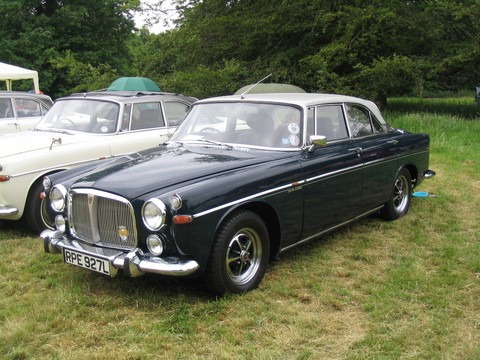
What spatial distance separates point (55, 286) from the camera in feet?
13.8

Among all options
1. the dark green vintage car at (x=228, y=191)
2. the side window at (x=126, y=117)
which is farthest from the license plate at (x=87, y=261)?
the side window at (x=126, y=117)

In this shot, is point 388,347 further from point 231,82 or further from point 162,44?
point 162,44

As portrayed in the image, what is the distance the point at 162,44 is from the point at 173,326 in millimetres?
15992

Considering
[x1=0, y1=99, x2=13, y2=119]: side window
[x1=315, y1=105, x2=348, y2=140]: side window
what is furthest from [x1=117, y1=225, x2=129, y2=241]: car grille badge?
[x1=0, y1=99, x2=13, y2=119]: side window

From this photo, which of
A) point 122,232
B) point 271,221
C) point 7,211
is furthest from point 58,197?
point 271,221

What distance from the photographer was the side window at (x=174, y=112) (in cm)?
763

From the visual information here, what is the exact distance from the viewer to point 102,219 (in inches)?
152

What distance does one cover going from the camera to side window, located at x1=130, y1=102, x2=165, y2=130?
704 centimetres

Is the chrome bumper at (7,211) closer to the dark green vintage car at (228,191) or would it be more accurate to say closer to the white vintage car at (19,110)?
the dark green vintage car at (228,191)

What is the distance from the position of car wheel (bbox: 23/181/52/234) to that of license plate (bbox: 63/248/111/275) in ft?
5.60

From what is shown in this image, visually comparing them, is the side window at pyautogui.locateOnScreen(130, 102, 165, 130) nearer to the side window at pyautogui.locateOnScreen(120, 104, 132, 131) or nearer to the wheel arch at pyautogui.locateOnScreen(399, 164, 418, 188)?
the side window at pyautogui.locateOnScreen(120, 104, 132, 131)

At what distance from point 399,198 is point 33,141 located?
15.2 ft

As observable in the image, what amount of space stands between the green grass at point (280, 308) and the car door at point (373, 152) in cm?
52

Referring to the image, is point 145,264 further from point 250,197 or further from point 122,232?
point 250,197
